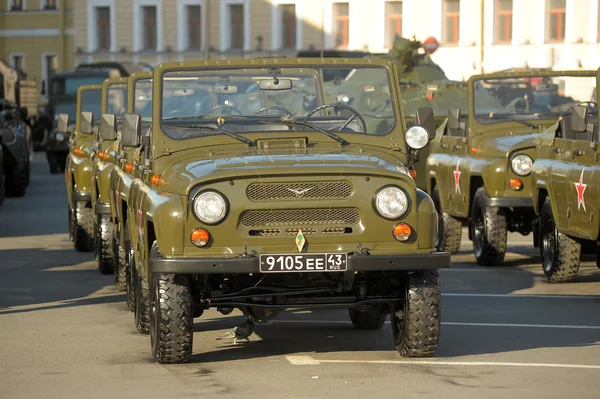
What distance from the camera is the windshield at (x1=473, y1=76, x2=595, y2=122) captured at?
54.4ft

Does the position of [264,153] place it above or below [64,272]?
above

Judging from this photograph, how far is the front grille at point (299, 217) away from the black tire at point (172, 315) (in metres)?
0.51

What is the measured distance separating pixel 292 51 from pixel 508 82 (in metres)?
49.7

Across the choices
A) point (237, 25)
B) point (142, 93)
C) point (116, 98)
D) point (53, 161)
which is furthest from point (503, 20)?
point (142, 93)

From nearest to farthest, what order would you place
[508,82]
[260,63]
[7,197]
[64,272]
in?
[260,63] → [64,272] → [508,82] → [7,197]

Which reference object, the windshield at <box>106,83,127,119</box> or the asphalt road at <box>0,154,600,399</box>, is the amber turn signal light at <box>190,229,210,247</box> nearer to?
the asphalt road at <box>0,154,600,399</box>

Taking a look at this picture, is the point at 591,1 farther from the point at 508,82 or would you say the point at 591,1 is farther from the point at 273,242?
the point at 273,242

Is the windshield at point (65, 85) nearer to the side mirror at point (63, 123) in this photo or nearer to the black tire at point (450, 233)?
the side mirror at point (63, 123)

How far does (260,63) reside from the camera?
10.6 meters

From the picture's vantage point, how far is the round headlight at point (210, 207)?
9.12m

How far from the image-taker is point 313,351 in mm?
10000

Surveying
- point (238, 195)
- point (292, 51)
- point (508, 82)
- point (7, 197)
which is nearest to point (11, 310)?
point (238, 195)

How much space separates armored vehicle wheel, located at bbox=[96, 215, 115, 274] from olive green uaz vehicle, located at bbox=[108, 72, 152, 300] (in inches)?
35.6

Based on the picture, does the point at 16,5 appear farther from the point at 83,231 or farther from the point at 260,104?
the point at 260,104
